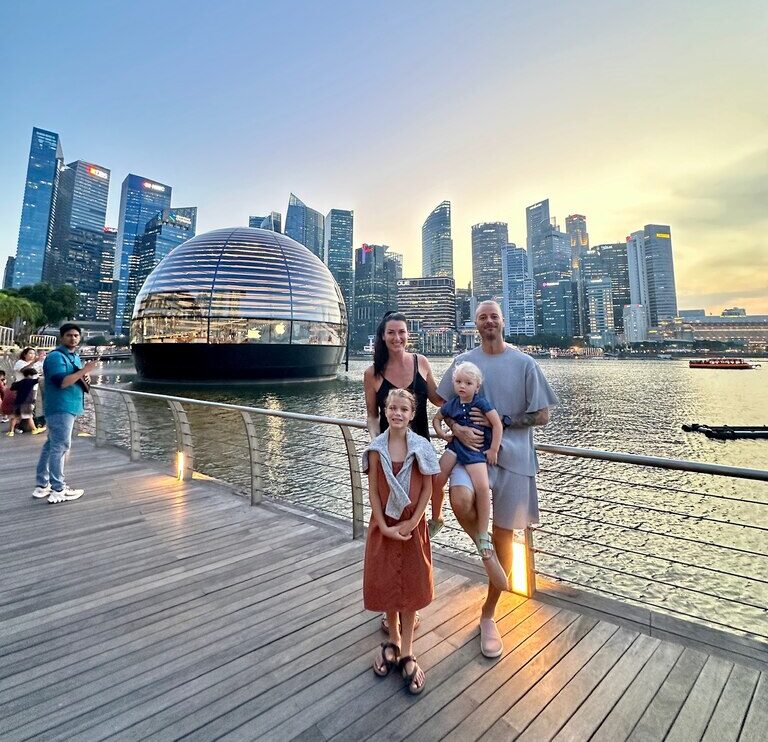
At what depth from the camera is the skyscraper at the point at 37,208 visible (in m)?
169

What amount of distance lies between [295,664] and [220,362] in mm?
33529

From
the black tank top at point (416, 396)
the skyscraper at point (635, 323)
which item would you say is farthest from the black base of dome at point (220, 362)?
the skyscraper at point (635, 323)

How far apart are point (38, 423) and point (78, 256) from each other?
700ft

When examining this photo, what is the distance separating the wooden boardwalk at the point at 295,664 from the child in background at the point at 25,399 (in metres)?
7.03

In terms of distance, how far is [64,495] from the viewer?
4.65m

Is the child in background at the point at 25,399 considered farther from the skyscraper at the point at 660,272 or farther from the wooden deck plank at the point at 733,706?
the skyscraper at the point at 660,272

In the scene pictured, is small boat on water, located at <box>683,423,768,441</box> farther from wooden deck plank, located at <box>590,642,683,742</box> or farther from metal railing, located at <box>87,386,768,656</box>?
wooden deck plank, located at <box>590,642,683,742</box>

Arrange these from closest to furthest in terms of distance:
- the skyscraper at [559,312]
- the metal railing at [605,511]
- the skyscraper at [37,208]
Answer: the metal railing at [605,511], the skyscraper at [37,208], the skyscraper at [559,312]

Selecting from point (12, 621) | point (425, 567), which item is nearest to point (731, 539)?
point (425, 567)

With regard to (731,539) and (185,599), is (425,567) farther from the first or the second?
(731,539)

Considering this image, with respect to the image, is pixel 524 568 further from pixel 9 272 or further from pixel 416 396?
pixel 9 272

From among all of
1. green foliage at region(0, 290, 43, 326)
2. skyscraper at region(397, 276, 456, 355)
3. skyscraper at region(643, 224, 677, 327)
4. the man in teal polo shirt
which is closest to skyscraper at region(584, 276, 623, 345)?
skyscraper at region(643, 224, 677, 327)

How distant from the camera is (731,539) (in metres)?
6.93

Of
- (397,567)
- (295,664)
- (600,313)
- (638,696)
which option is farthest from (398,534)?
(600,313)
